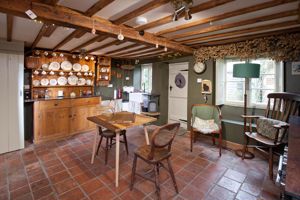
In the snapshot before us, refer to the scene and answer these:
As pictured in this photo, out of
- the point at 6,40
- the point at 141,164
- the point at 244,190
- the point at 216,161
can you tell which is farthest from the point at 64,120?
the point at 244,190

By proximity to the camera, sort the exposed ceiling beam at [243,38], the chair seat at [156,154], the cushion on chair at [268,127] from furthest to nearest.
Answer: the exposed ceiling beam at [243,38] → the cushion on chair at [268,127] → the chair seat at [156,154]

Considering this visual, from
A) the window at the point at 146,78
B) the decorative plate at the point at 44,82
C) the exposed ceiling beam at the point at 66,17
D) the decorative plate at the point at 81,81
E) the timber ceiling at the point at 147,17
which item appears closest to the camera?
the exposed ceiling beam at the point at 66,17

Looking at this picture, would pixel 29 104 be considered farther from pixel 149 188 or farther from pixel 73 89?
pixel 149 188

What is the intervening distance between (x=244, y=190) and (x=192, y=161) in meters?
0.89

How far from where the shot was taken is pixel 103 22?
87.8 inches

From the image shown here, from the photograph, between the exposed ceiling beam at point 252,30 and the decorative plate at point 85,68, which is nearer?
the exposed ceiling beam at point 252,30

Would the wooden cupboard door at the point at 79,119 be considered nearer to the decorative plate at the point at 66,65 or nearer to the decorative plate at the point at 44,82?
the decorative plate at the point at 44,82

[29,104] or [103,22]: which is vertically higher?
[103,22]

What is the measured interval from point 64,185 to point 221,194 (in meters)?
2.01

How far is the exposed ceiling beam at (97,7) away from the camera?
5.63 ft

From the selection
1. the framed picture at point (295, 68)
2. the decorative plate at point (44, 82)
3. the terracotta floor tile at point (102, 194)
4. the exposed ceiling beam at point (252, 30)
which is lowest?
the terracotta floor tile at point (102, 194)

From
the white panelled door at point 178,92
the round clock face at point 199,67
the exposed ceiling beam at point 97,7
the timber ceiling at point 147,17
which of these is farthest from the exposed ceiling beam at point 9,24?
the white panelled door at point 178,92

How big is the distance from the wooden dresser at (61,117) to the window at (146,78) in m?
1.99

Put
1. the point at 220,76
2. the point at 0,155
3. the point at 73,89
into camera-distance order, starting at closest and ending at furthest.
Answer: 1. the point at 0,155
2. the point at 220,76
3. the point at 73,89
